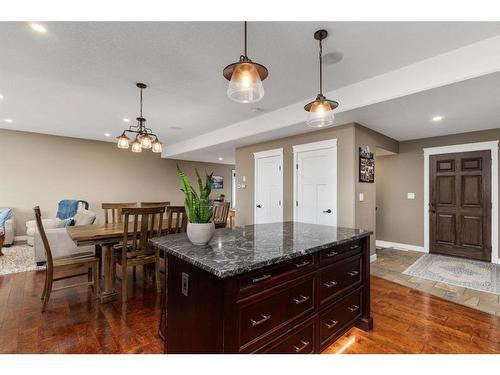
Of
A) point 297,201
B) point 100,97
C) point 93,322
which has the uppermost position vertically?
point 100,97

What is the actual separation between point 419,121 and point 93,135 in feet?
22.5

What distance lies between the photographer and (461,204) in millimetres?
4477

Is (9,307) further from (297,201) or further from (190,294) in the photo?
(297,201)

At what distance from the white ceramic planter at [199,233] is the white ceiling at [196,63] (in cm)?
166

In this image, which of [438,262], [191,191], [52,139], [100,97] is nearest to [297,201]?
[438,262]

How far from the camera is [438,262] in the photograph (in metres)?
4.17

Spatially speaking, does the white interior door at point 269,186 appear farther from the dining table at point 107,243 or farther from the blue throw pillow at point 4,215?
the blue throw pillow at point 4,215

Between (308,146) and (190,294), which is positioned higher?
(308,146)

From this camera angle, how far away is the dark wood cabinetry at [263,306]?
3.93ft

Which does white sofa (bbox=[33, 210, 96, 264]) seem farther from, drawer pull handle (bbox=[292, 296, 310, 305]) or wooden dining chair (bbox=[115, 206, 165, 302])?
drawer pull handle (bbox=[292, 296, 310, 305])

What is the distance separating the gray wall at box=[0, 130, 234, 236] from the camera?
5.53 meters

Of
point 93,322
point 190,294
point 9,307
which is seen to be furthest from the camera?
point 9,307

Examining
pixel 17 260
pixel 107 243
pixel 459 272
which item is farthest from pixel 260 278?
pixel 17 260

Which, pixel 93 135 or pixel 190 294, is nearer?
pixel 190 294
